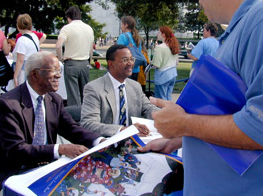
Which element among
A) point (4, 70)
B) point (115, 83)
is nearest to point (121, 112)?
point (115, 83)

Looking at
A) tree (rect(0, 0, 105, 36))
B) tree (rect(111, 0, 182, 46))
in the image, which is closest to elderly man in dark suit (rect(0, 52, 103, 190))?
tree (rect(111, 0, 182, 46))

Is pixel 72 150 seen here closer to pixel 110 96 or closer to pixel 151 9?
pixel 110 96

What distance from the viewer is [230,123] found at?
2.99 ft

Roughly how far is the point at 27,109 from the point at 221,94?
170cm

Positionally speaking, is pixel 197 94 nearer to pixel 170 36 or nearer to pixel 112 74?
pixel 112 74

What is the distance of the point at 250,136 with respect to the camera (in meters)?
0.88

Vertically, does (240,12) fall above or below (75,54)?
above

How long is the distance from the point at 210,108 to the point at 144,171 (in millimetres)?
756

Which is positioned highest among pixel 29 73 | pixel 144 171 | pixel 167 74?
pixel 29 73

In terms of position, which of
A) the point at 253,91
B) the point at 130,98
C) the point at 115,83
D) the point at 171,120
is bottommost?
the point at 130,98

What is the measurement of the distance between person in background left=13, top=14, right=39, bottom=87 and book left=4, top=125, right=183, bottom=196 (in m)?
4.11

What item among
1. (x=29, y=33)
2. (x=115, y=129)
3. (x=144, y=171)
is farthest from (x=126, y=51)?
(x=29, y=33)

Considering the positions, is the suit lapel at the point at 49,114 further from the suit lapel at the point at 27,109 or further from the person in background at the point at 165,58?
the person in background at the point at 165,58

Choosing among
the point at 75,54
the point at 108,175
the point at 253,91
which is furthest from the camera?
the point at 75,54
